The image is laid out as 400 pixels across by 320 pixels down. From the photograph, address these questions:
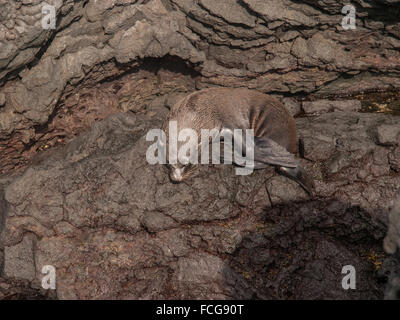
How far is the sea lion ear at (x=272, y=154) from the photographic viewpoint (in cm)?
554

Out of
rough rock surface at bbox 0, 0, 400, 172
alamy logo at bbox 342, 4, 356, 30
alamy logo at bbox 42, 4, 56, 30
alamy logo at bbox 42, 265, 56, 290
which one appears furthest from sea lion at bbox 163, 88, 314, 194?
alamy logo at bbox 42, 4, 56, 30

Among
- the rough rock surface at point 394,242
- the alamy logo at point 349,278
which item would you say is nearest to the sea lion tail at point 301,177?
the alamy logo at point 349,278

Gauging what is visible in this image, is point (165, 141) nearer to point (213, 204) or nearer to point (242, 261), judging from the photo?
point (213, 204)

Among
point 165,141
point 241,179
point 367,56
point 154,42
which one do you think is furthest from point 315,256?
point 154,42

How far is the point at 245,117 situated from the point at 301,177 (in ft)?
4.99

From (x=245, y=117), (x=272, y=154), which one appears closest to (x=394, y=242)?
(x=272, y=154)

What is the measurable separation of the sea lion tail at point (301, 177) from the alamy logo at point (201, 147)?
49 centimetres

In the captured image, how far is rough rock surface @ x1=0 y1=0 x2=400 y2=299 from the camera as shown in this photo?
203 inches

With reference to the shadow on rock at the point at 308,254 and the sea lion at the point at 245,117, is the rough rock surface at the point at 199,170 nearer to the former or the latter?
the shadow on rock at the point at 308,254

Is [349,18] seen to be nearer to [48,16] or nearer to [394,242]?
[394,242]

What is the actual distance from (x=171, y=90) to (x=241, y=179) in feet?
8.50

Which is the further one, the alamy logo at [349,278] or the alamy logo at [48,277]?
the alamy logo at [48,277]

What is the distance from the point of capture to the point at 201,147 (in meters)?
6.29

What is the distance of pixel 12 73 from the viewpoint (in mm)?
5867
